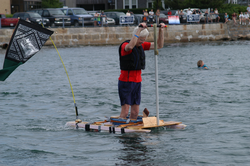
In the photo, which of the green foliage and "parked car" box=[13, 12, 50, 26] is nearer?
"parked car" box=[13, 12, 50, 26]

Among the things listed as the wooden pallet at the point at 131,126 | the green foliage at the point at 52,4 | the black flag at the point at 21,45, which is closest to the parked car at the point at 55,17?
the green foliage at the point at 52,4

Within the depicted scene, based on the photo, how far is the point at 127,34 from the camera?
40188mm

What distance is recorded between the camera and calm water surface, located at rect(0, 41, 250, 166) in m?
7.24

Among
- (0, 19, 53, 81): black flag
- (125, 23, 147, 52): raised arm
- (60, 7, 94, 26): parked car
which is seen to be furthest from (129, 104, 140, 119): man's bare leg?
(60, 7, 94, 26): parked car

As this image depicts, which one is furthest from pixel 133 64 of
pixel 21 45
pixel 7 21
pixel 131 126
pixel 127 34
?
pixel 127 34

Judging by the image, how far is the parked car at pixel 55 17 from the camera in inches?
1528

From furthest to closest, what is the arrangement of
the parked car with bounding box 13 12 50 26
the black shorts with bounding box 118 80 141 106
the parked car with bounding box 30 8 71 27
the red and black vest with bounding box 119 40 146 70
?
the parked car with bounding box 30 8 71 27 → the parked car with bounding box 13 12 50 26 → the black shorts with bounding box 118 80 141 106 → the red and black vest with bounding box 119 40 146 70

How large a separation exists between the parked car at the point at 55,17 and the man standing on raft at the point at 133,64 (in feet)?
102

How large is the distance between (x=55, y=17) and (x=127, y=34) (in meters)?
6.68

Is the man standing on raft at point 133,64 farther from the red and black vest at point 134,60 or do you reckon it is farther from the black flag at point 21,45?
the black flag at point 21,45

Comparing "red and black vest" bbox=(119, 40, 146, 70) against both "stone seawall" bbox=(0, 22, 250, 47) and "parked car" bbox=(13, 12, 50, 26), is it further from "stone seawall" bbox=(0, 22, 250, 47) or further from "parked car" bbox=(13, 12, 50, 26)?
"parked car" bbox=(13, 12, 50, 26)

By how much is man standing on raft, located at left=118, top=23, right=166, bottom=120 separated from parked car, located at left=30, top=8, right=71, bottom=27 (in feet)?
102

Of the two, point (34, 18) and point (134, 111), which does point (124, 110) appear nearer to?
point (134, 111)

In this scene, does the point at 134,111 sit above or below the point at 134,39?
below
